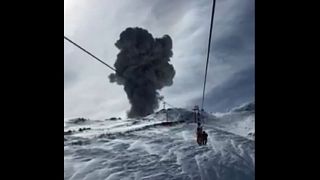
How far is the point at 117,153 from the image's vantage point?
38.1 metres
